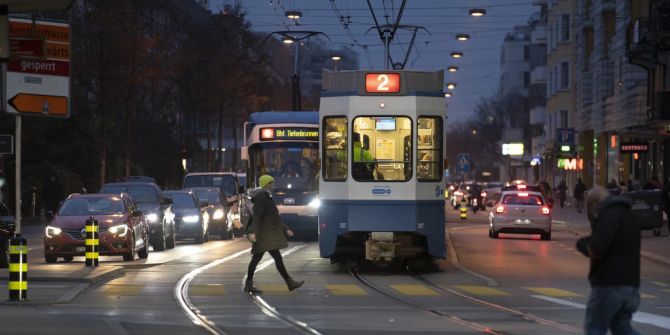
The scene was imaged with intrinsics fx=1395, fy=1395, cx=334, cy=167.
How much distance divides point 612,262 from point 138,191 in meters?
25.7

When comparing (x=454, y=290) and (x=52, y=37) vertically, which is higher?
(x=52, y=37)

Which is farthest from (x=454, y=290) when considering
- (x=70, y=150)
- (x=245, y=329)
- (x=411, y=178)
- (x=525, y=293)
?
(x=70, y=150)

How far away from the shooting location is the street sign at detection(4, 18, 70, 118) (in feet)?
→ 65.4

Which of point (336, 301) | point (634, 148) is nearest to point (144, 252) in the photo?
point (336, 301)

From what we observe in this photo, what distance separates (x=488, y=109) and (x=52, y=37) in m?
142

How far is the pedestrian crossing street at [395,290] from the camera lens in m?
20.7

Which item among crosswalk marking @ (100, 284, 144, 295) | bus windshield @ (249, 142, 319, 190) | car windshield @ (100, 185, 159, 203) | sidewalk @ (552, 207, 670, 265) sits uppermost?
bus windshield @ (249, 142, 319, 190)

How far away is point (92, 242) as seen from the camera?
2541 cm

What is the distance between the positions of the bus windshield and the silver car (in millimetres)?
6031

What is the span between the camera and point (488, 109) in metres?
162

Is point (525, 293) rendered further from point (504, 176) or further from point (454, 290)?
point (504, 176)

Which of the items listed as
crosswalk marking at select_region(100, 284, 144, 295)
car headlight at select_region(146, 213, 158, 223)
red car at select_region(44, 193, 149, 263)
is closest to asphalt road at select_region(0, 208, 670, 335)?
crosswalk marking at select_region(100, 284, 144, 295)

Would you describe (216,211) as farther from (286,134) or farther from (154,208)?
(154,208)

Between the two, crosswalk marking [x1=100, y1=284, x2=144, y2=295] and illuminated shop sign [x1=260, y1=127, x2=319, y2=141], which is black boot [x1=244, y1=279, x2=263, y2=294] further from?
illuminated shop sign [x1=260, y1=127, x2=319, y2=141]
